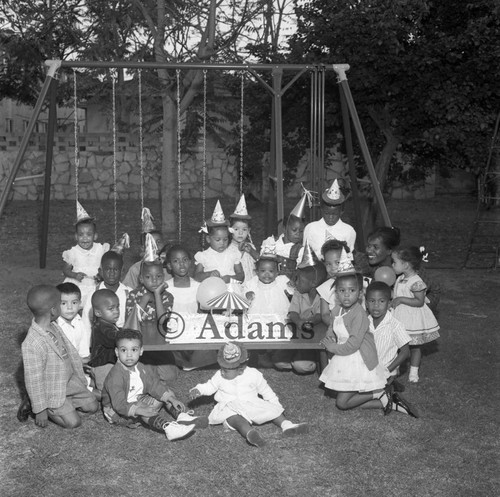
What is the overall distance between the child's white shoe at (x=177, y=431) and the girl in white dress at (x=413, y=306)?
192 centimetres

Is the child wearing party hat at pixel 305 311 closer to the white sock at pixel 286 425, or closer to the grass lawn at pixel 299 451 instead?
the grass lawn at pixel 299 451

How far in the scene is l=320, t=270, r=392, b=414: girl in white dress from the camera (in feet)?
16.9

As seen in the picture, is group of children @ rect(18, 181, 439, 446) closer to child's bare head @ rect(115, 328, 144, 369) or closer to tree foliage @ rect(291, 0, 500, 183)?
child's bare head @ rect(115, 328, 144, 369)

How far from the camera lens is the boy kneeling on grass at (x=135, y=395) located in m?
4.85

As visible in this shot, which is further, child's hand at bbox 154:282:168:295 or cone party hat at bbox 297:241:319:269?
cone party hat at bbox 297:241:319:269

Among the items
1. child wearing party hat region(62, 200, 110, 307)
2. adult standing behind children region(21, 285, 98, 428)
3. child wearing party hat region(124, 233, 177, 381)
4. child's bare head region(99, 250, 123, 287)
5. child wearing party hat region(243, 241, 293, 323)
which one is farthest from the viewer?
child wearing party hat region(62, 200, 110, 307)

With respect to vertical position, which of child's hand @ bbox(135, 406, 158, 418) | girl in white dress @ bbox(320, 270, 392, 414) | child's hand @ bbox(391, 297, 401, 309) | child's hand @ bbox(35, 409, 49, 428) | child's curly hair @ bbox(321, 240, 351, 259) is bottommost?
child's hand @ bbox(35, 409, 49, 428)

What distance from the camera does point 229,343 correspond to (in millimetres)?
4828

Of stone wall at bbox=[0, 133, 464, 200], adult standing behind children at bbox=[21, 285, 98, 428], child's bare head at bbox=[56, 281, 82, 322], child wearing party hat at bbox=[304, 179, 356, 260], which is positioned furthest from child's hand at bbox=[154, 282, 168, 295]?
stone wall at bbox=[0, 133, 464, 200]

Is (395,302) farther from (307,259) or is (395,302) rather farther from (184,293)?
(184,293)

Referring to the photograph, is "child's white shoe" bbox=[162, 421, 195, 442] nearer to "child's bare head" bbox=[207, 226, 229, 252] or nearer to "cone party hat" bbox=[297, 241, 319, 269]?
"cone party hat" bbox=[297, 241, 319, 269]

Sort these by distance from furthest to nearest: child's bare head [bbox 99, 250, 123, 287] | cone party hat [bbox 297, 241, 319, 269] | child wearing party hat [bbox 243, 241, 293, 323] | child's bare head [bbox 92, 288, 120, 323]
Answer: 1. child's bare head [bbox 99, 250, 123, 287]
2. child wearing party hat [bbox 243, 241, 293, 323]
3. cone party hat [bbox 297, 241, 319, 269]
4. child's bare head [bbox 92, 288, 120, 323]

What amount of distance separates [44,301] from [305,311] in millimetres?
1884

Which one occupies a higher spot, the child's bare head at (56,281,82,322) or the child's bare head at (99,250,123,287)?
the child's bare head at (99,250,123,287)
